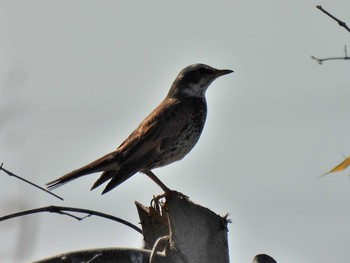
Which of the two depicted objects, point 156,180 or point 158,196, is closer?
point 158,196

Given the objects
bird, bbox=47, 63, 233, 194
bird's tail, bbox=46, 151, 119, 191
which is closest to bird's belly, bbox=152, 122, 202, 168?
bird, bbox=47, 63, 233, 194

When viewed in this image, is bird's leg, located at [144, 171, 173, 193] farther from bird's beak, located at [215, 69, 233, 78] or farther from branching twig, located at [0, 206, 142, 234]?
branching twig, located at [0, 206, 142, 234]

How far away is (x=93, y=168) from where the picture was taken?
341 inches

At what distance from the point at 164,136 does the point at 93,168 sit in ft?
3.20

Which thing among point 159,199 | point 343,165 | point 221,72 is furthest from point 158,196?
point 221,72

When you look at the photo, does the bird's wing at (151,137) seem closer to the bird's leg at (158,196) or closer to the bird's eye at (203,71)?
the bird's leg at (158,196)

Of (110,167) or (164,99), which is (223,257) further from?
(164,99)

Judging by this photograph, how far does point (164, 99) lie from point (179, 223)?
498cm

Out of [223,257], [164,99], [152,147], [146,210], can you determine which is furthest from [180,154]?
[223,257]

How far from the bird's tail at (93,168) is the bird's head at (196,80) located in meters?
1.45

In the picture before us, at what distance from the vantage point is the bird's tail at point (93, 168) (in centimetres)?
824

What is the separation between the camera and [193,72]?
10281 millimetres

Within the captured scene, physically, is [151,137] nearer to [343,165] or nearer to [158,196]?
[158,196]

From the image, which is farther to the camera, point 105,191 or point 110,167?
point 110,167
